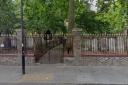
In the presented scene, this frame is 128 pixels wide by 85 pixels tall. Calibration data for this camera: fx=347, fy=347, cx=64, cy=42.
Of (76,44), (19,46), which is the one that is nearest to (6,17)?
(19,46)

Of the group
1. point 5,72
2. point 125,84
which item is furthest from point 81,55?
point 125,84

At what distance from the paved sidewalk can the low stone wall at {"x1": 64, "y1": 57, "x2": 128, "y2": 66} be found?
668 millimetres

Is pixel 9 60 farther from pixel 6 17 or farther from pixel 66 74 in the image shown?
pixel 6 17

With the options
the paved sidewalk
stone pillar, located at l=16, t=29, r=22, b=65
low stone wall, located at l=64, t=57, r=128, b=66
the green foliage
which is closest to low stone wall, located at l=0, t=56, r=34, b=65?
stone pillar, located at l=16, t=29, r=22, b=65

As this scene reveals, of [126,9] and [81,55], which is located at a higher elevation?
[126,9]

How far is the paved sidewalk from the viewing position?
1430 centimetres

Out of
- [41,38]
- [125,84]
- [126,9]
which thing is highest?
[126,9]

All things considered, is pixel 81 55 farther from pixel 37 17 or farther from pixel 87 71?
pixel 37 17

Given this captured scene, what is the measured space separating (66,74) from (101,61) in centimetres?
381

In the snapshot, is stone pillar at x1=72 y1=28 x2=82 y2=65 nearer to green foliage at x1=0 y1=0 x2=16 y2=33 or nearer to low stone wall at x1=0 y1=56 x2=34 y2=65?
low stone wall at x1=0 y1=56 x2=34 y2=65

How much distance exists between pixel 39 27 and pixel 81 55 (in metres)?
6.97

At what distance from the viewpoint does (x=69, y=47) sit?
20125mm

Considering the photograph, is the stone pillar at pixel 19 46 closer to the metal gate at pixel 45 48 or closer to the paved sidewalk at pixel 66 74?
the metal gate at pixel 45 48

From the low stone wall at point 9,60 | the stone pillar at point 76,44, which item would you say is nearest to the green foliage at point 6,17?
the low stone wall at point 9,60
